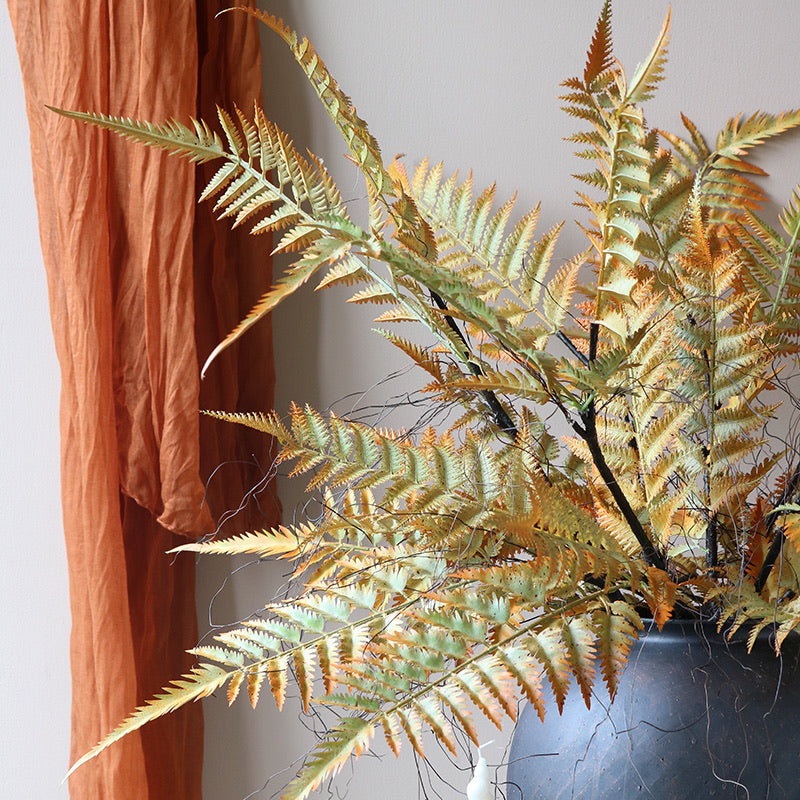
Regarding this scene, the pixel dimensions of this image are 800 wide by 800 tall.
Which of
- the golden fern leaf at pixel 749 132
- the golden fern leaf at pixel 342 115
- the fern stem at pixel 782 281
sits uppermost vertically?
the golden fern leaf at pixel 749 132

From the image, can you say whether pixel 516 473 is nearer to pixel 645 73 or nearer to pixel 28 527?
pixel 645 73

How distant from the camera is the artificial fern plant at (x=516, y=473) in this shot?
0.39m

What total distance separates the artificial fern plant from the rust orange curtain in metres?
0.27

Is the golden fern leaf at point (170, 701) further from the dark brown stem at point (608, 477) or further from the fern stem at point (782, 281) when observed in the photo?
the fern stem at point (782, 281)

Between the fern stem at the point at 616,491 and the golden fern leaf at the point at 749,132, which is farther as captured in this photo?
the golden fern leaf at the point at 749,132

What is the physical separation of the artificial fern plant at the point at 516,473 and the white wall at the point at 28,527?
479mm

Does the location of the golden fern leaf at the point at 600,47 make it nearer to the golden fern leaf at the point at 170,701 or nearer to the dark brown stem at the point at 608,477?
the dark brown stem at the point at 608,477

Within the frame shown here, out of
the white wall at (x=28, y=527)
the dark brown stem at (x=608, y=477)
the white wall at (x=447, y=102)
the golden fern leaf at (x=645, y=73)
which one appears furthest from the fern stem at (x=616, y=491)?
the white wall at (x=28, y=527)

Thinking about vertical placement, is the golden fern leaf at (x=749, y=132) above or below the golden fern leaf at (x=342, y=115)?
above

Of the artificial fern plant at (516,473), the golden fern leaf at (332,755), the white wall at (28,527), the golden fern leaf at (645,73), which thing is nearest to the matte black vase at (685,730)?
the artificial fern plant at (516,473)

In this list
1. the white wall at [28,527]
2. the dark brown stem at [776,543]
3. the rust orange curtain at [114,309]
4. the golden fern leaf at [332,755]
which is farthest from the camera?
the white wall at [28,527]

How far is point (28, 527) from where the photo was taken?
3.09ft

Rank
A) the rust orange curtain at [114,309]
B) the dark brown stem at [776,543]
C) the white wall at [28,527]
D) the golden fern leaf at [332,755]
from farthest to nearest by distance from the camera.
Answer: the white wall at [28,527], the rust orange curtain at [114,309], the dark brown stem at [776,543], the golden fern leaf at [332,755]

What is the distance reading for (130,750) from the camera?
769 mm
